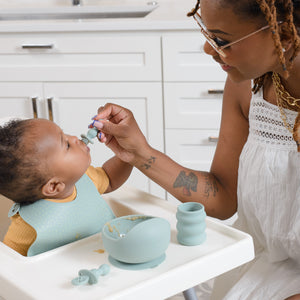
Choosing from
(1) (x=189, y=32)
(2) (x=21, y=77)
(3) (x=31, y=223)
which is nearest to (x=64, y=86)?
(2) (x=21, y=77)

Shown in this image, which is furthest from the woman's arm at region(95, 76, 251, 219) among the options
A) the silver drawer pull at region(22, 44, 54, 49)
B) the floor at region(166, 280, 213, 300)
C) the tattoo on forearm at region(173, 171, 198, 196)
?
the silver drawer pull at region(22, 44, 54, 49)

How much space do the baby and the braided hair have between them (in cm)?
43

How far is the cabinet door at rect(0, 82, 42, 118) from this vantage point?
8.25 ft

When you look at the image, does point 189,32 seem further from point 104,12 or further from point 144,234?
point 144,234

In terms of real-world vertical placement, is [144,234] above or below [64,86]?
above

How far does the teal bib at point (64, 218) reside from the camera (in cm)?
106

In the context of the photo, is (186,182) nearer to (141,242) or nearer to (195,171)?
(195,171)

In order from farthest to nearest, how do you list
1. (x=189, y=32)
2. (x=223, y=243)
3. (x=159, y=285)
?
(x=189, y=32) → (x=223, y=243) → (x=159, y=285)

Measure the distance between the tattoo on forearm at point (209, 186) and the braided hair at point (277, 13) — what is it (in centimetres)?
36

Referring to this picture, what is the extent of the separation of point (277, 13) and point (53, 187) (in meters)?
0.55

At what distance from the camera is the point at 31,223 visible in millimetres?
1066

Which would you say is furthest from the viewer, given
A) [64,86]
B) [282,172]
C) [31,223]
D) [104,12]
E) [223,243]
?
[104,12]

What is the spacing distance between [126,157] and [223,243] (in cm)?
36

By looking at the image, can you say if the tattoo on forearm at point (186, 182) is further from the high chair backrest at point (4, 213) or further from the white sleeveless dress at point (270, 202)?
the high chair backrest at point (4, 213)
